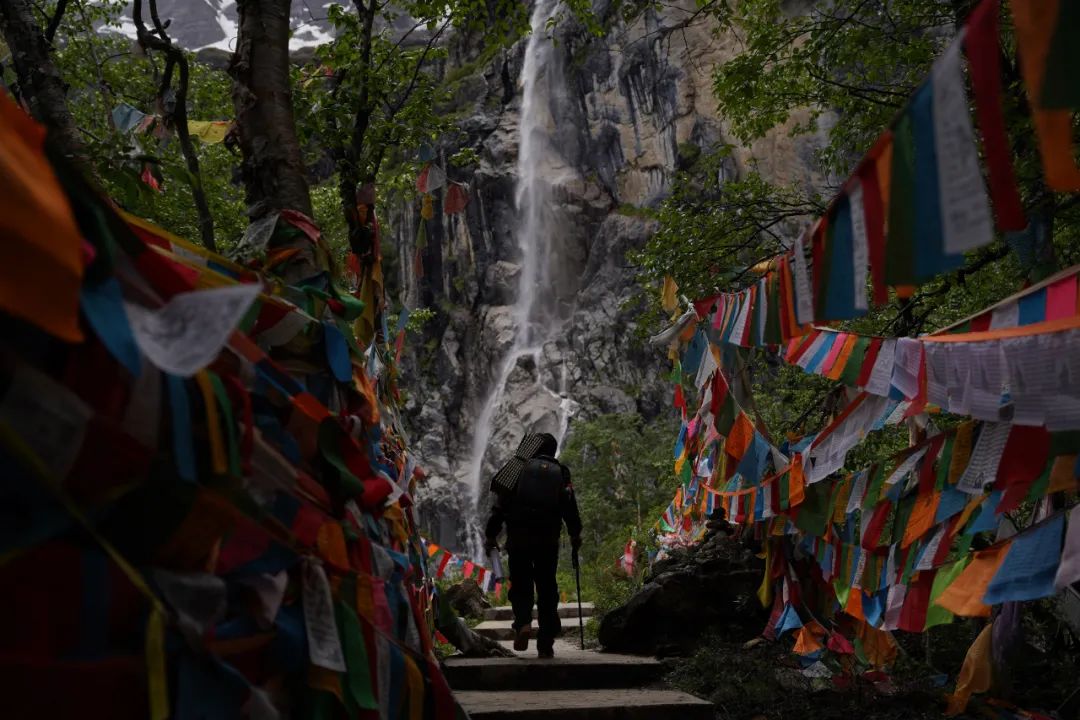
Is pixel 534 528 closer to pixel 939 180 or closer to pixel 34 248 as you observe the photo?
pixel 939 180

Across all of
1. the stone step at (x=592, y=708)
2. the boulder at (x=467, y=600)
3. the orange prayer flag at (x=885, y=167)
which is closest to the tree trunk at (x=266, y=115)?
the orange prayer flag at (x=885, y=167)

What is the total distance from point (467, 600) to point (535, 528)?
494 cm

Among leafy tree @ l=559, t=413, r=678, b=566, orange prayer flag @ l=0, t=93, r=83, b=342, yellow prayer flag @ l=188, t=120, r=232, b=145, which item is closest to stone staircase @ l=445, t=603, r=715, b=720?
orange prayer flag @ l=0, t=93, r=83, b=342

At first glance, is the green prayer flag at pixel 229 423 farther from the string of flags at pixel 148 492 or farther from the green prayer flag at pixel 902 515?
the green prayer flag at pixel 902 515

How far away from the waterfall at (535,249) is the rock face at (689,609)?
21.7 m

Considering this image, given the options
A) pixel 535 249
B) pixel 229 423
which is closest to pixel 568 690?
pixel 229 423

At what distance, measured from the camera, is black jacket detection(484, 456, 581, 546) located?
6145mm

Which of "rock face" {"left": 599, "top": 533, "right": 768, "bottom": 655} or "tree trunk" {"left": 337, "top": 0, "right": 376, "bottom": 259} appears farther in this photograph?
"rock face" {"left": 599, "top": 533, "right": 768, "bottom": 655}

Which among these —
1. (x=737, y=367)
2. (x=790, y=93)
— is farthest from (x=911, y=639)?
(x=790, y=93)

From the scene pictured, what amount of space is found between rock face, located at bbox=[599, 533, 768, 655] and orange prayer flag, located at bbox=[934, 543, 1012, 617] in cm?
401

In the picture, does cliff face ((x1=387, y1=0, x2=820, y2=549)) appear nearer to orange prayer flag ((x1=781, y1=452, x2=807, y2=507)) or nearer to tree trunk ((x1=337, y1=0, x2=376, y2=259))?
tree trunk ((x1=337, y1=0, x2=376, y2=259))

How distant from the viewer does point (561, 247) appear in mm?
33250

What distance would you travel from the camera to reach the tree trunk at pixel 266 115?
379 cm

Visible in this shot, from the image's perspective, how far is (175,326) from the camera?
1509 millimetres
